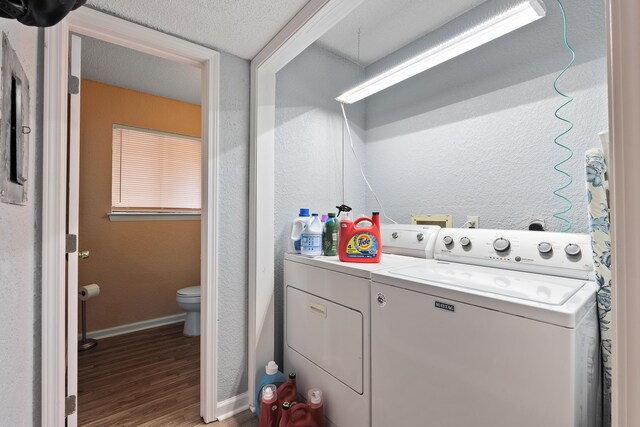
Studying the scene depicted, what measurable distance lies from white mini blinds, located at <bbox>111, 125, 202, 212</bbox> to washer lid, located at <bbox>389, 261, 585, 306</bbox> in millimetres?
2882

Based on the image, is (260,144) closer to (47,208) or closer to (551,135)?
(47,208)

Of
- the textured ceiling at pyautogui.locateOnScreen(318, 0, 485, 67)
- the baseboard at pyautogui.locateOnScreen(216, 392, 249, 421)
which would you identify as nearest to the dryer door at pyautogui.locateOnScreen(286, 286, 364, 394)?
the baseboard at pyautogui.locateOnScreen(216, 392, 249, 421)

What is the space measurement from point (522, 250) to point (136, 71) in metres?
3.22

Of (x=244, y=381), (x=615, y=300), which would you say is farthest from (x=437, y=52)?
(x=244, y=381)

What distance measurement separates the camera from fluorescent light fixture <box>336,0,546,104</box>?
1.20m

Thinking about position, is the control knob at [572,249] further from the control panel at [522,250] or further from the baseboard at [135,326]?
the baseboard at [135,326]

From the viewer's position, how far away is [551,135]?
4.85ft

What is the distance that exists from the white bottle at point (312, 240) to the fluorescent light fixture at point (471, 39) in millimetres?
931

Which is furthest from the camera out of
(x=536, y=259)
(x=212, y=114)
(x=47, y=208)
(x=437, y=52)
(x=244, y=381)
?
(x=244, y=381)

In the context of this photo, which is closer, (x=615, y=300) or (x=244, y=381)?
(x=615, y=300)

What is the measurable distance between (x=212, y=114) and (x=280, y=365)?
168 centimetres

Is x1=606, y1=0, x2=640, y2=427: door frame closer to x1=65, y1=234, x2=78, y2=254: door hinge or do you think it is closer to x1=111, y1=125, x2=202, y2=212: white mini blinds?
x1=65, y1=234, x2=78, y2=254: door hinge

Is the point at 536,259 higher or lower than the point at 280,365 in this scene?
higher

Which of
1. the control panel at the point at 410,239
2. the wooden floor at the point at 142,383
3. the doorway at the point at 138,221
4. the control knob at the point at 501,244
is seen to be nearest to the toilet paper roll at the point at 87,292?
the doorway at the point at 138,221
